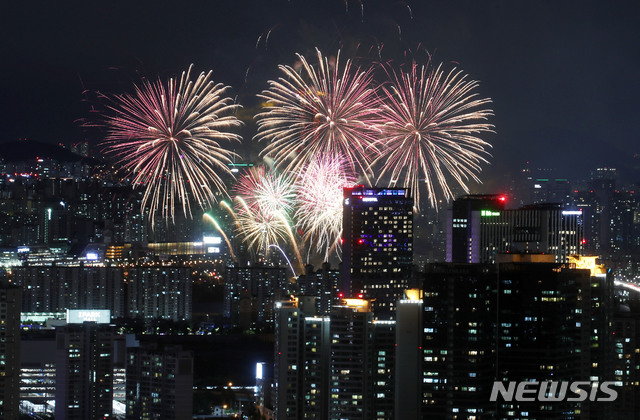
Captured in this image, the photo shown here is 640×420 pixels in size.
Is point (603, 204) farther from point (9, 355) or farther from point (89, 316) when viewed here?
point (89, 316)

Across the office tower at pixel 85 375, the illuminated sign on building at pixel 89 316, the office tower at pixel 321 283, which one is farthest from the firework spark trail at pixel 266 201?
the illuminated sign on building at pixel 89 316

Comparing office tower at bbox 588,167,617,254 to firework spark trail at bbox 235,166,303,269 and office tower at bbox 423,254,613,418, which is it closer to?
firework spark trail at bbox 235,166,303,269

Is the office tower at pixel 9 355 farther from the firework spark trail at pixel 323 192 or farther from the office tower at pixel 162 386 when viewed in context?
the firework spark trail at pixel 323 192

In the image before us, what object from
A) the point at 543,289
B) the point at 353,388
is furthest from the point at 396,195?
the point at 543,289

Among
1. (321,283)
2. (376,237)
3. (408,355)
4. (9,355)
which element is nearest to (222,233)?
(321,283)

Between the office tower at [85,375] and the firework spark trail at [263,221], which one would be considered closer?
the office tower at [85,375]

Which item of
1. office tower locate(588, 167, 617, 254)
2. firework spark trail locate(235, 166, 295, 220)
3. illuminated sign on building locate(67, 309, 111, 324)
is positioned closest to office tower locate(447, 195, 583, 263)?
office tower locate(588, 167, 617, 254)

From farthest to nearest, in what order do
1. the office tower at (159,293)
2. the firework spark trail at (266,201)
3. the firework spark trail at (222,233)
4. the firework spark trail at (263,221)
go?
the firework spark trail at (222,233) → the office tower at (159,293) → the firework spark trail at (263,221) → the firework spark trail at (266,201)
